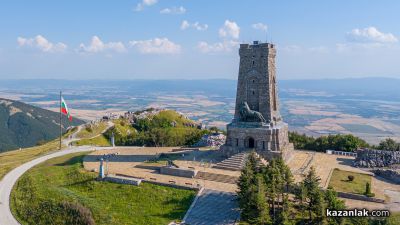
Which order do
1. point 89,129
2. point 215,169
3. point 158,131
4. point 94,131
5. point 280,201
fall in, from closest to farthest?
point 280,201 < point 215,169 < point 158,131 < point 94,131 < point 89,129

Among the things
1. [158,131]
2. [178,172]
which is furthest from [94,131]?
[178,172]

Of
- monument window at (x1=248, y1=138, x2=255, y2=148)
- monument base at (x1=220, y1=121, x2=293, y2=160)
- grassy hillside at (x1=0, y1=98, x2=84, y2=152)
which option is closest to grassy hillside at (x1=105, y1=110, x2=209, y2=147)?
monument base at (x1=220, y1=121, x2=293, y2=160)

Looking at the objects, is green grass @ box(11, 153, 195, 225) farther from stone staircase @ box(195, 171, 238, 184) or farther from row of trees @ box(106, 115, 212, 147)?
row of trees @ box(106, 115, 212, 147)

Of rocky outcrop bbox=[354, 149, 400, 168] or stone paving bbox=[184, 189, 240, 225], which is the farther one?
rocky outcrop bbox=[354, 149, 400, 168]

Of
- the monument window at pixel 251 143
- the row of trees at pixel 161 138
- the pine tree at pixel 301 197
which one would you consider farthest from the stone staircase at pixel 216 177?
the row of trees at pixel 161 138

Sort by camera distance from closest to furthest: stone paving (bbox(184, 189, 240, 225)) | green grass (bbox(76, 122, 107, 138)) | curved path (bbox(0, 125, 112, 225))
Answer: stone paving (bbox(184, 189, 240, 225)) < curved path (bbox(0, 125, 112, 225)) < green grass (bbox(76, 122, 107, 138))

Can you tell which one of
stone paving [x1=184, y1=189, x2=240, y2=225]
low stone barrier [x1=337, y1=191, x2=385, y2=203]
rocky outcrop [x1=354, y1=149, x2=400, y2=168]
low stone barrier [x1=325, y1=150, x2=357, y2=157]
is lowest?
stone paving [x1=184, y1=189, x2=240, y2=225]

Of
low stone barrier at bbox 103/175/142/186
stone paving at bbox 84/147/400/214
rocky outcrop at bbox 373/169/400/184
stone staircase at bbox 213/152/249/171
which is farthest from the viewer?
stone staircase at bbox 213/152/249/171

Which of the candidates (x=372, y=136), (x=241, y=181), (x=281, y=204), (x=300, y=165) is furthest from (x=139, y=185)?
(x=372, y=136)

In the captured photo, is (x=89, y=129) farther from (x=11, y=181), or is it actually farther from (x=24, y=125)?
(x=24, y=125)
